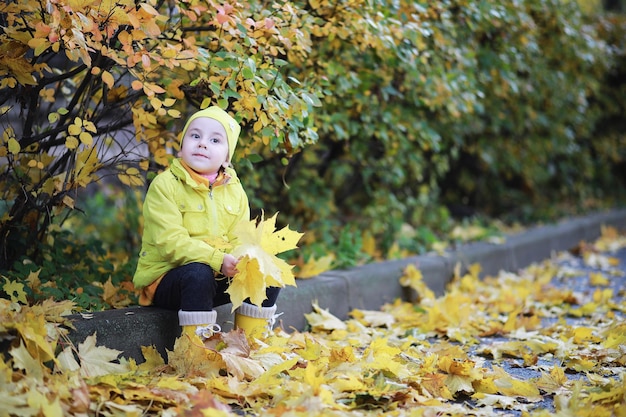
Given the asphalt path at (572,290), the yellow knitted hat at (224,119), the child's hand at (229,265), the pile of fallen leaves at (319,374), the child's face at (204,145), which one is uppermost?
the yellow knitted hat at (224,119)

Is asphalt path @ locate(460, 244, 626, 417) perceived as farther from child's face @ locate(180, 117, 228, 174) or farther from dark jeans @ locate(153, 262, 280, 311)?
child's face @ locate(180, 117, 228, 174)

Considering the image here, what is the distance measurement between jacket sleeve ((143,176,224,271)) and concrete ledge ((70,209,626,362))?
0.29 metres

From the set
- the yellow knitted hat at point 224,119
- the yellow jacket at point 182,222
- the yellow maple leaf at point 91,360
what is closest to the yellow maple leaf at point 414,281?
the yellow jacket at point 182,222

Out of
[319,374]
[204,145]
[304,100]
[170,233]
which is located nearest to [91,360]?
[170,233]

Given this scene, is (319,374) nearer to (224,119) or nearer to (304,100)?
(224,119)

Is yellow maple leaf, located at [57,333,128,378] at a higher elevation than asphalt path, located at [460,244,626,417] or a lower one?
higher

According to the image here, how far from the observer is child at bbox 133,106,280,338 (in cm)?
286

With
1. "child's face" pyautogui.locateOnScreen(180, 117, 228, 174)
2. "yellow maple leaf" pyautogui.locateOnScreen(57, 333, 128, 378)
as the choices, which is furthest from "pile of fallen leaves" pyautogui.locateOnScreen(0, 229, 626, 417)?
"child's face" pyautogui.locateOnScreen(180, 117, 228, 174)

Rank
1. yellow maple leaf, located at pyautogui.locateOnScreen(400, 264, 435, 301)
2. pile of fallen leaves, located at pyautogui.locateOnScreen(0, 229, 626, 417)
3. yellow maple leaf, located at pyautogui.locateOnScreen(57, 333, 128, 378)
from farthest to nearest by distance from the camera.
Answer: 1. yellow maple leaf, located at pyautogui.locateOnScreen(400, 264, 435, 301)
2. yellow maple leaf, located at pyautogui.locateOnScreen(57, 333, 128, 378)
3. pile of fallen leaves, located at pyautogui.locateOnScreen(0, 229, 626, 417)

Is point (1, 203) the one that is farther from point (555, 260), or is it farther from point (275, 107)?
point (555, 260)

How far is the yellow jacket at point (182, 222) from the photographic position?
288 centimetres

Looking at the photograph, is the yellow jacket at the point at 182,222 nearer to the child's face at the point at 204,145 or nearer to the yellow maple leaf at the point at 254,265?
the child's face at the point at 204,145

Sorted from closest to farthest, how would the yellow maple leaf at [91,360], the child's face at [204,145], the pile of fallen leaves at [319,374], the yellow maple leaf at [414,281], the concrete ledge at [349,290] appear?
the pile of fallen leaves at [319,374], the yellow maple leaf at [91,360], the concrete ledge at [349,290], the child's face at [204,145], the yellow maple leaf at [414,281]

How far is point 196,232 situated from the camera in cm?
300
